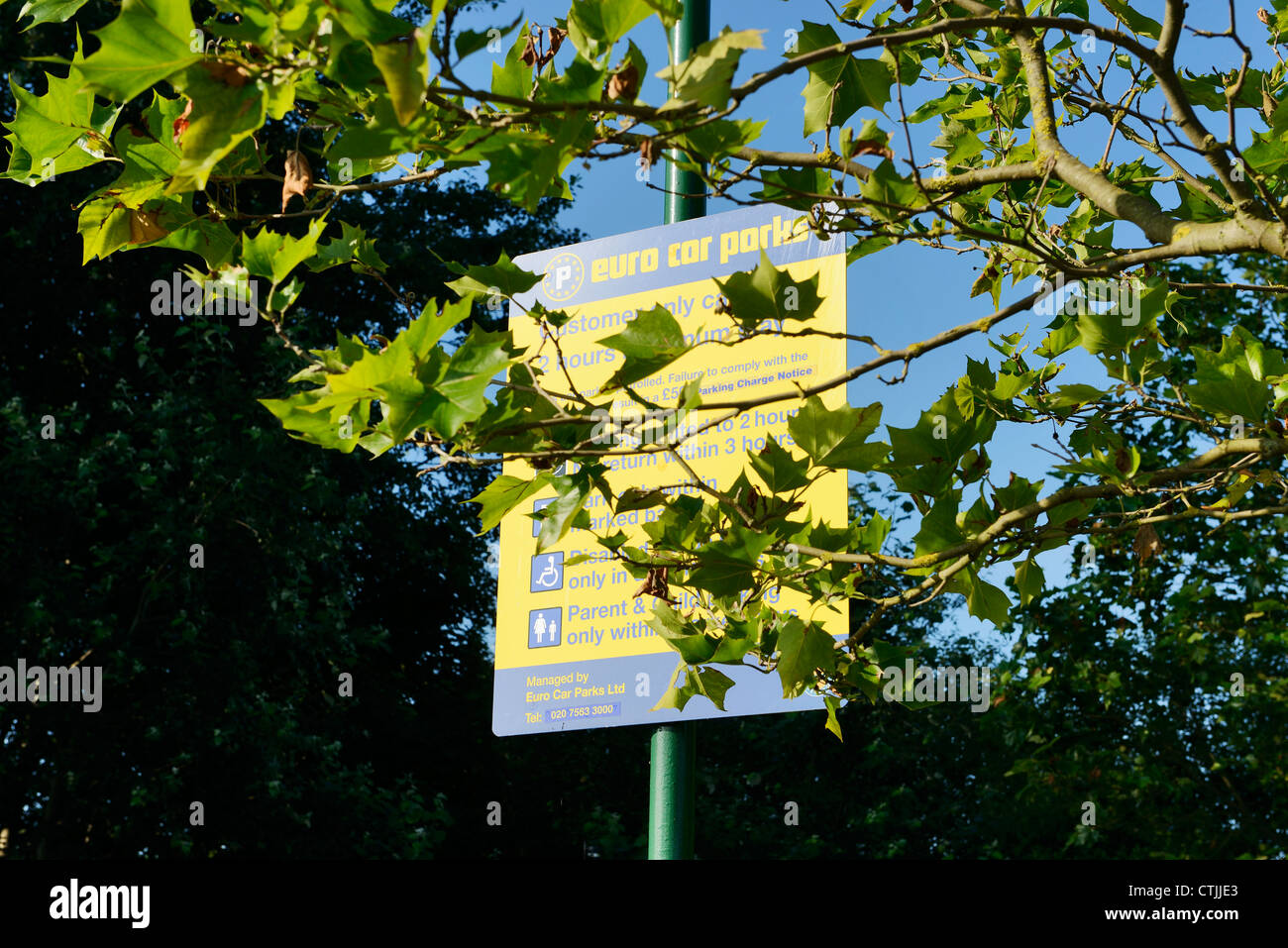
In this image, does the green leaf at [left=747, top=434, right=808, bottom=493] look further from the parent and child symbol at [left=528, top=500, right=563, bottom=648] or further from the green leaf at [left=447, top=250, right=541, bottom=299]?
the parent and child symbol at [left=528, top=500, right=563, bottom=648]

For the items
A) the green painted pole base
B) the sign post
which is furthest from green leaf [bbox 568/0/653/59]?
the green painted pole base

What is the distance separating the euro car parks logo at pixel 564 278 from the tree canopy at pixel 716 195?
Result: 1.65m

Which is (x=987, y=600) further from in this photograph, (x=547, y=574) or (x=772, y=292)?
(x=547, y=574)

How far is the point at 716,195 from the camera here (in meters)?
2.00

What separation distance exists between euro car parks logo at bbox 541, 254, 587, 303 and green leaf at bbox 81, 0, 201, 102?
2.92m

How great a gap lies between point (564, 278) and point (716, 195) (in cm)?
242

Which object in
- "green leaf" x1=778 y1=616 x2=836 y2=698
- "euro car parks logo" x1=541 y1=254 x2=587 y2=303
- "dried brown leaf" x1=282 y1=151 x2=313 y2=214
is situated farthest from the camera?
"euro car parks logo" x1=541 y1=254 x2=587 y2=303

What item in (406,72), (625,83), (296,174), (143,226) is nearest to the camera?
(406,72)

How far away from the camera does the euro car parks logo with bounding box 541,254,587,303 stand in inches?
170

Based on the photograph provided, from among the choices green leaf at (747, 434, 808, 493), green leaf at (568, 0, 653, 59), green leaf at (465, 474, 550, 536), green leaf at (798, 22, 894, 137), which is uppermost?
green leaf at (798, 22, 894, 137)

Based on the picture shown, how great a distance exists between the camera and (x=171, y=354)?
44.7ft

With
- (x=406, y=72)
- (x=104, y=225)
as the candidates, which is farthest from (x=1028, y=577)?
(x=104, y=225)

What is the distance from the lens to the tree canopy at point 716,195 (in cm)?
148
